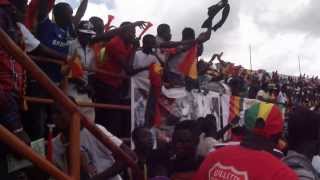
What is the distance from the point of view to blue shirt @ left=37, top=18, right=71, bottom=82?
17.8 feet

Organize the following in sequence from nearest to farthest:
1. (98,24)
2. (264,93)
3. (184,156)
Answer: (184,156), (98,24), (264,93)

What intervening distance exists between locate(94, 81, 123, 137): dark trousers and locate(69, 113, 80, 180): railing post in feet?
10.8

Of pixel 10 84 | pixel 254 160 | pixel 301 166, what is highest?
pixel 10 84

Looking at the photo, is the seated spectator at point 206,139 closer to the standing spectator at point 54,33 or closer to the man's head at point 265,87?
the standing spectator at point 54,33

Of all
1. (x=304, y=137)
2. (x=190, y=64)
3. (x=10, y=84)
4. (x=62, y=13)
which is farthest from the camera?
(x=190, y=64)

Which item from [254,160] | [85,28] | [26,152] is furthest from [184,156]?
[26,152]

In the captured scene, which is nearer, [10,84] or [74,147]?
[74,147]

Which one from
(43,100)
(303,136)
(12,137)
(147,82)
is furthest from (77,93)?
(12,137)

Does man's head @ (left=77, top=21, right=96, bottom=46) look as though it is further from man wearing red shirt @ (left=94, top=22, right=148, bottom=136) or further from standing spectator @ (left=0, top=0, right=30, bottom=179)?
standing spectator @ (left=0, top=0, right=30, bottom=179)

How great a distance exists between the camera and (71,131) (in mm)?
3021

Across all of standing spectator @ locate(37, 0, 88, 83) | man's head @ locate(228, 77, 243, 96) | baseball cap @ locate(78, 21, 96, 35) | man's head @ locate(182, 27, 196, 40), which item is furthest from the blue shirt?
man's head @ locate(228, 77, 243, 96)

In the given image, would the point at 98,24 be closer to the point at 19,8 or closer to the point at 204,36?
the point at 204,36

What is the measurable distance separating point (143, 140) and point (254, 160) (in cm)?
219

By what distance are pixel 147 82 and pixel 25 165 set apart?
3.44 meters
